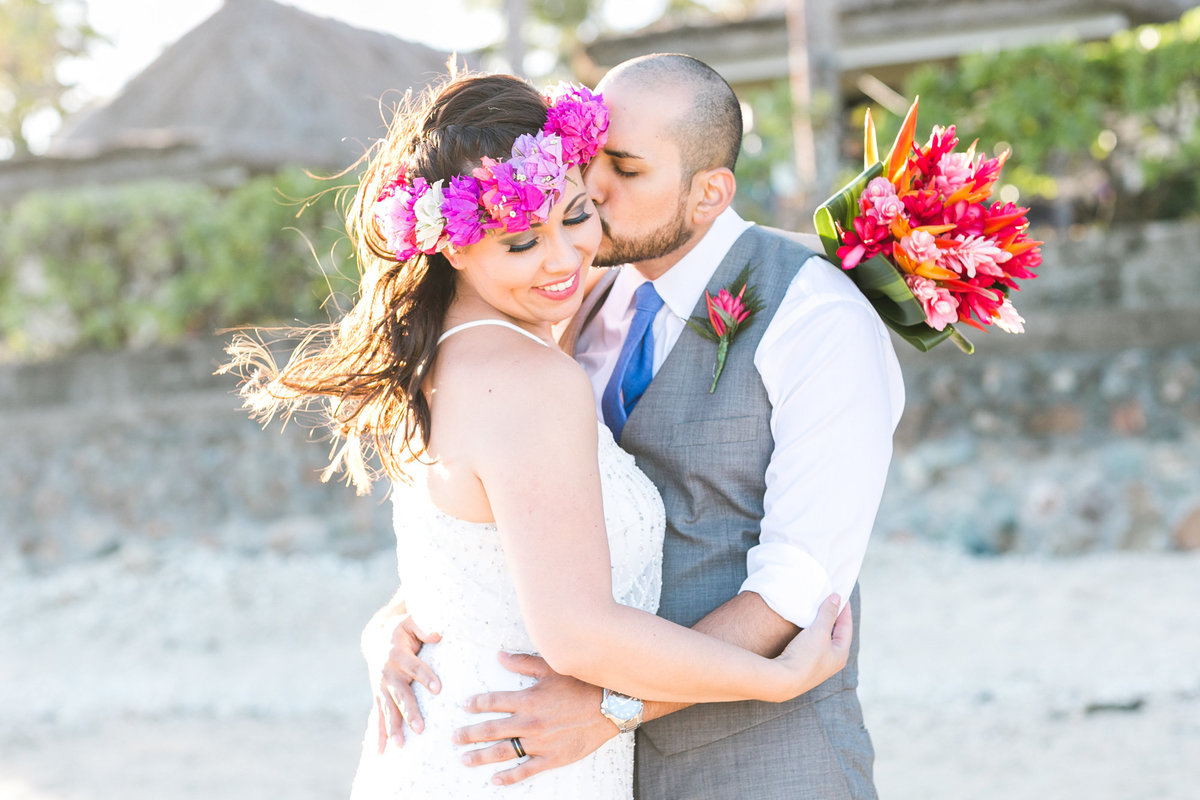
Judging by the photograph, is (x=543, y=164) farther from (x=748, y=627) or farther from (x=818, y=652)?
(x=818, y=652)

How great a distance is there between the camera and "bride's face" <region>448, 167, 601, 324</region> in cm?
234

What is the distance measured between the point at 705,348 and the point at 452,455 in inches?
26.0

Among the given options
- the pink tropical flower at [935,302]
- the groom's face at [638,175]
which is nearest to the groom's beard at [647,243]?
the groom's face at [638,175]

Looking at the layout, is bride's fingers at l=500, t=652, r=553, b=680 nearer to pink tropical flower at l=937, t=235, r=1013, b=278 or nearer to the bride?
the bride

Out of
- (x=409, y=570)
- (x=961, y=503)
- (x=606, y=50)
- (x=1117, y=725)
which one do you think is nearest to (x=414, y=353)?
(x=409, y=570)

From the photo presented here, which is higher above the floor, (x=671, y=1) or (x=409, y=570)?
(x=671, y=1)

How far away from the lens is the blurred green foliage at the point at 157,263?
9219mm

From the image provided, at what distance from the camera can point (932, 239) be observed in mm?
2471

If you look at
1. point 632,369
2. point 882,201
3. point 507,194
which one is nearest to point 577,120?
point 507,194

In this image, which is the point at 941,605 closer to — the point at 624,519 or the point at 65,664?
the point at 624,519

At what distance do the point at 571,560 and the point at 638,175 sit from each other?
99cm

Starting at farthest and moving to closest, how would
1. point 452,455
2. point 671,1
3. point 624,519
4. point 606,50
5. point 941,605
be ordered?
point 671,1, point 606,50, point 941,605, point 624,519, point 452,455

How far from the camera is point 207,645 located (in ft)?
25.4

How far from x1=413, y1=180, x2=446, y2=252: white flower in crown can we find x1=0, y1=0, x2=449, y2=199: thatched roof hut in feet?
34.1
